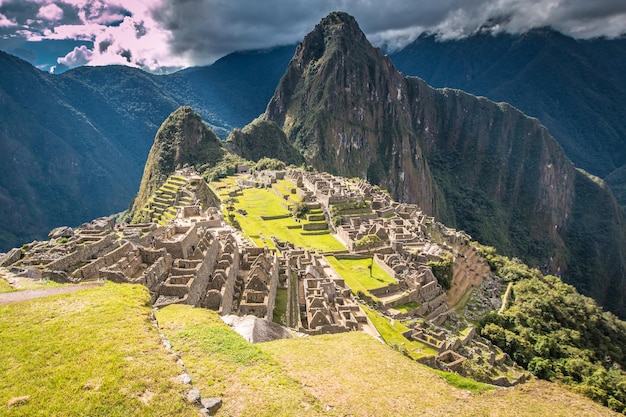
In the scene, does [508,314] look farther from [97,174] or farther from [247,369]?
[97,174]

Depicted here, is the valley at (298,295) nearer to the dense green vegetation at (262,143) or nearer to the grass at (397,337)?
the grass at (397,337)

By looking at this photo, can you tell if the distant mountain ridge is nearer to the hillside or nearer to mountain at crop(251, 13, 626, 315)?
mountain at crop(251, 13, 626, 315)

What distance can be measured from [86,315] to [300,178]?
65.6 meters

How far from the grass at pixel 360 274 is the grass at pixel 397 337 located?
200 inches

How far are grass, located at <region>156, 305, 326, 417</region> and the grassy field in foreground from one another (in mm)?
821

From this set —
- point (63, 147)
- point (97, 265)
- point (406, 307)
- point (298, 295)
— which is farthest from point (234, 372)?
point (63, 147)

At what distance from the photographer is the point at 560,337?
3853 centimetres

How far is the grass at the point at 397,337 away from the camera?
81.6ft

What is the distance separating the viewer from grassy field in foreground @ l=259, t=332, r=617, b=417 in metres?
11.5

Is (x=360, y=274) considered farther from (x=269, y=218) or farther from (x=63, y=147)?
(x=63, y=147)

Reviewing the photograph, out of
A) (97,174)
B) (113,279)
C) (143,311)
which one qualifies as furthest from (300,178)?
(97,174)

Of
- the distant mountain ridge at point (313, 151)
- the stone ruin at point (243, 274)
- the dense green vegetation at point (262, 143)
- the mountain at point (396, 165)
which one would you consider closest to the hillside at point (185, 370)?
the stone ruin at point (243, 274)

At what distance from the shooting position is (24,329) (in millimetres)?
10344

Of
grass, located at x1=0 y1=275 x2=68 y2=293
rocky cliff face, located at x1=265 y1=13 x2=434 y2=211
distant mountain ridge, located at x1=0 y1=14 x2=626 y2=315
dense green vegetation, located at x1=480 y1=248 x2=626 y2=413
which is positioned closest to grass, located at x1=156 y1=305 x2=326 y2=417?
grass, located at x1=0 y1=275 x2=68 y2=293
